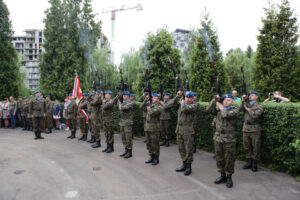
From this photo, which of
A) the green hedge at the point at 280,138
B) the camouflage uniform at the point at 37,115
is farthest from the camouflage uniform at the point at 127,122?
the camouflage uniform at the point at 37,115

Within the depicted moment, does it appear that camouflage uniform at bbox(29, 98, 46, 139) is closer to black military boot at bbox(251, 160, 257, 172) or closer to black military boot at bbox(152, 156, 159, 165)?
black military boot at bbox(152, 156, 159, 165)

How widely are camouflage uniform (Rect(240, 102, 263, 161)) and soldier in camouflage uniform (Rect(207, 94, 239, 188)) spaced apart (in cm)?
102

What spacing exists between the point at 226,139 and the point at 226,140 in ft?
0.07

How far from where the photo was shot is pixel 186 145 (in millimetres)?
5945

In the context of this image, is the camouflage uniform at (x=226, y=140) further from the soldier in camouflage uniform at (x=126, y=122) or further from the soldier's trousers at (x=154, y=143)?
the soldier in camouflage uniform at (x=126, y=122)

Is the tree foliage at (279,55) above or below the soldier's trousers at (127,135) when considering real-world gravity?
above

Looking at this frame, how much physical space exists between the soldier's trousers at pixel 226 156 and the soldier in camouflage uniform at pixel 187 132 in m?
0.79

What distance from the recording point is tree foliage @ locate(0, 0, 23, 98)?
19.3m

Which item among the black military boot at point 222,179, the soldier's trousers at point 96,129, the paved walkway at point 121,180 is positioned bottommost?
the paved walkway at point 121,180

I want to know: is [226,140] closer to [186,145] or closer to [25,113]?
[186,145]

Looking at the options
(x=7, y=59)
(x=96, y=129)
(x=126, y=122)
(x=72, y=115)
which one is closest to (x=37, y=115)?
(x=72, y=115)

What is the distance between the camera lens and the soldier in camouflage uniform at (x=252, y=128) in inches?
241

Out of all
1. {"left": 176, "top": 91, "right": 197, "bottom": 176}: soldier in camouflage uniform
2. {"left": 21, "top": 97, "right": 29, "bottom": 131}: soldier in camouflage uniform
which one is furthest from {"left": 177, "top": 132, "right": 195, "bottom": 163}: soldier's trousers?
{"left": 21, "top": 97, "right": 29, "bottom": 131}: soldier in camouflage uniform

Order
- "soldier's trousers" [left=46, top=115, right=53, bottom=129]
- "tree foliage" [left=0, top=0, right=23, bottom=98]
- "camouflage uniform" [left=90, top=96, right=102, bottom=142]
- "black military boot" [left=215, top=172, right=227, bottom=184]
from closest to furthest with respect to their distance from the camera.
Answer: "black military boot" [left=215, top=172, right=227, bottom=184]
"camouflage uniform" [left=90, top=96, right=102, bottom=142]
"soldier's trousers" [left=46, top=115, right=53, bottom=129]
"tree foliage" [left=0, top=0, right=23, bottom=98]
